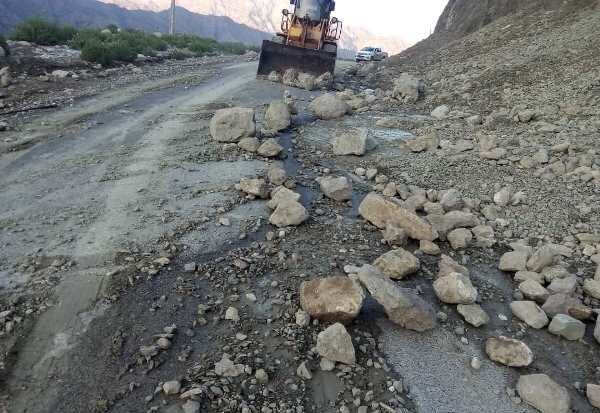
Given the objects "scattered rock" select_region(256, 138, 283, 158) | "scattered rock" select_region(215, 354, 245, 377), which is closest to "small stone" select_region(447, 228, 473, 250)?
"scattered rock" select_region(215, 354, 245, 377)

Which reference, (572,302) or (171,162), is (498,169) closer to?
(572,302)

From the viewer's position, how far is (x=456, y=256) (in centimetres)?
474

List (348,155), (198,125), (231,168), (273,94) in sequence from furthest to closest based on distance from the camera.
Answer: (273,94)
(198,125)
(348,155)
(231,168)

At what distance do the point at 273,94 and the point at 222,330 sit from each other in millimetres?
8852

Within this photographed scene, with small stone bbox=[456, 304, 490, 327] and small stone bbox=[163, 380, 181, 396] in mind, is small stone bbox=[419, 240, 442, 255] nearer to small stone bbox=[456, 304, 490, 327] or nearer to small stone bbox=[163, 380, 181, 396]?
small stone bbox=[456, 304, 490, 327]

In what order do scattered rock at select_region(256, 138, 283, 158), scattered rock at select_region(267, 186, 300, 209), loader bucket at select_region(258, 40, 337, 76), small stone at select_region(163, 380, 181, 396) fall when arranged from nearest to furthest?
small stone at select_region(163, 380, 181, 396) < scattered rock at select_region(267, 186, 300, 209) < scattered rock at select_region(256, 138, 283, 158) < loader bucket at select_region(258, 40, 337, 76)

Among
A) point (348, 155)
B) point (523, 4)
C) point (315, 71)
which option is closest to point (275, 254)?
point (348, 155)

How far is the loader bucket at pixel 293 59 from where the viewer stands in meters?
13.5

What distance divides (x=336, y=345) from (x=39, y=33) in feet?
55.6

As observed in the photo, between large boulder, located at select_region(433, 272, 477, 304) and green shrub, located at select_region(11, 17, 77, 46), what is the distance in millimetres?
16547

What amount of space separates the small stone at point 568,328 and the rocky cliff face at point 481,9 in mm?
11296

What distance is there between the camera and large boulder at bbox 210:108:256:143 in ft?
23.2

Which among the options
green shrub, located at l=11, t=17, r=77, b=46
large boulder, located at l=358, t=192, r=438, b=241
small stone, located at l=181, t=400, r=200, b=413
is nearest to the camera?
small stone, located at l=181, t=400, r=200, b=413

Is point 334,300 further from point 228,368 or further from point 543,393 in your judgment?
point 543,393
